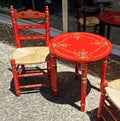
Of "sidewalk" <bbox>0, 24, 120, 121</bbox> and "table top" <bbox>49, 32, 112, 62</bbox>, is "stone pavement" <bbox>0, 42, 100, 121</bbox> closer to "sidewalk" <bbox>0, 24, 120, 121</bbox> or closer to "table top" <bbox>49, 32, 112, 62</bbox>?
"sidewalk" <bbox>0, 24, 120, 121</bbox>

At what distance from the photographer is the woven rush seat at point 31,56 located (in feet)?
10.4

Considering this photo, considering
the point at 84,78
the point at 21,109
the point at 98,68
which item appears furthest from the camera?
the point at 98,68

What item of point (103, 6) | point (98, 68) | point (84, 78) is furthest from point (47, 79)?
point (103, 6)

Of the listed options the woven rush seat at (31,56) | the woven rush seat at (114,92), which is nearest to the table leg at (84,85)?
the woven rush seat at (114,92)

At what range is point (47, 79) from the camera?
3.81 metres

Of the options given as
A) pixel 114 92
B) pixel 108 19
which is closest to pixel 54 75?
pixel 114 92

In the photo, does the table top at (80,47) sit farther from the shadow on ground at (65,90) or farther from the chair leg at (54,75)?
the shadow on ground at (65,90)

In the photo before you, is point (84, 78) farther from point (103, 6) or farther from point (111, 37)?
point (103, 6)

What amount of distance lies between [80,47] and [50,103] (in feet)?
3.08

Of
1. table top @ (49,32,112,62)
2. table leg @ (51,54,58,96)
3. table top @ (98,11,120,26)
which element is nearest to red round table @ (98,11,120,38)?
table top @ (98,11,120,26)

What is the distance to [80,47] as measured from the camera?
2904 millimetres

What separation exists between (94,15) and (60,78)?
1.15 m

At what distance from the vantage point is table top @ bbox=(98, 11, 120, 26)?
3254mm

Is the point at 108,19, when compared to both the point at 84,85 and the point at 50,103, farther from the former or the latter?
the point at 50,103
